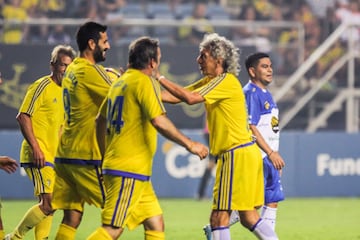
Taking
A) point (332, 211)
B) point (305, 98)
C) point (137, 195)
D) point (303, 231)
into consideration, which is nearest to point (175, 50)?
point (305, 98)

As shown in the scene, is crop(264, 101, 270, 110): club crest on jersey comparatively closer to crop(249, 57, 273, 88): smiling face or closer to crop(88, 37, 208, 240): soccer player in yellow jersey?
crop(249, 57, 273, 88): smiling face

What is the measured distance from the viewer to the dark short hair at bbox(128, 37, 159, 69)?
897cm

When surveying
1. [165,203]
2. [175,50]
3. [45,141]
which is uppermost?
[175,50]

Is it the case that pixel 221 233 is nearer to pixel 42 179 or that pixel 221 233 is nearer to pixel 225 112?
pixel 225 112

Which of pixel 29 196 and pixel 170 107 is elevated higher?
pixel 170 107

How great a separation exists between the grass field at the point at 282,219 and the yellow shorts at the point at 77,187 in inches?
128

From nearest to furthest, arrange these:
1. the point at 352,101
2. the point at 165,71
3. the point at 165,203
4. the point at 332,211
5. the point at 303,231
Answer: the point at 303,231 → the point at 332,211 → the point at 165,203 → the point at 165,71 → the point at 352,101

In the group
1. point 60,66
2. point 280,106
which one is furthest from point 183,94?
point 280,106

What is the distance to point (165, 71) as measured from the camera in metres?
21.0

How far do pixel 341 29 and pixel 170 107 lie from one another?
171 inches

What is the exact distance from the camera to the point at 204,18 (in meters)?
23.4

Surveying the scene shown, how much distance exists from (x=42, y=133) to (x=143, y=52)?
9.62 feet

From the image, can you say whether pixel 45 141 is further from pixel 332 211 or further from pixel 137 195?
pixel 332 211

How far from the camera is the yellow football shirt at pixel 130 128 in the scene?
8875mm
